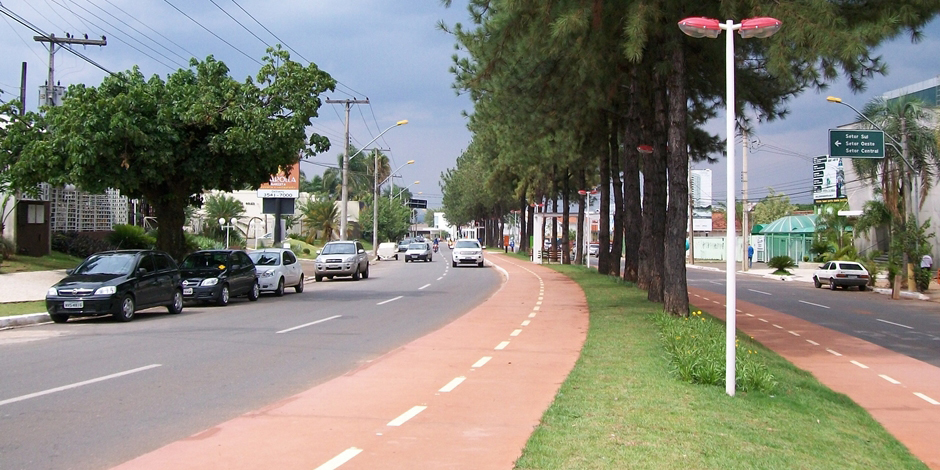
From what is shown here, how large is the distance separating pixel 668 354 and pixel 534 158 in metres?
28.6

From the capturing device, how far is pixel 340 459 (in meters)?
6.28

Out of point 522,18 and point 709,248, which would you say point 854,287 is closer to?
point 522,18

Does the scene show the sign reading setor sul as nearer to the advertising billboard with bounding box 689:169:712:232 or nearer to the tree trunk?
the tree trunk

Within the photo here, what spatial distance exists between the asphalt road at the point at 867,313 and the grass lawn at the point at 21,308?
18631 mm

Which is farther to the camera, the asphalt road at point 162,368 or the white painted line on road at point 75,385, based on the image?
the white painted line on road at point 75,385

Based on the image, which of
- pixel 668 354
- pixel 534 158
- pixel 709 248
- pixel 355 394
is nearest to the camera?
pixel 355 394

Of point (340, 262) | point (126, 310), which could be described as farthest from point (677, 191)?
point (340, 262)

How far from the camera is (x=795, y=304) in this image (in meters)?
27.9

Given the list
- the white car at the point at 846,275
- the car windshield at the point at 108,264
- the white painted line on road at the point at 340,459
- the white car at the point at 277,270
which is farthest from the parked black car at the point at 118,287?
the white car at the point at 846,275

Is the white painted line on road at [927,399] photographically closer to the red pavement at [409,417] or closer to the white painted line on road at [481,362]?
the red pavement at [409,417]

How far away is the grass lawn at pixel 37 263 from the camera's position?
27.4 metres

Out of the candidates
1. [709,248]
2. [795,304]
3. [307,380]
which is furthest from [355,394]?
[709,248]

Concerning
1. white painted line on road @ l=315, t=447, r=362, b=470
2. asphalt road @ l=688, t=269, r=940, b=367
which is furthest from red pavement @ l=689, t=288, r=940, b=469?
white painted line on road @ l=315, t=447, r=362, b=470

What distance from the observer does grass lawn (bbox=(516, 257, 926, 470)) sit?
6.28 meters
